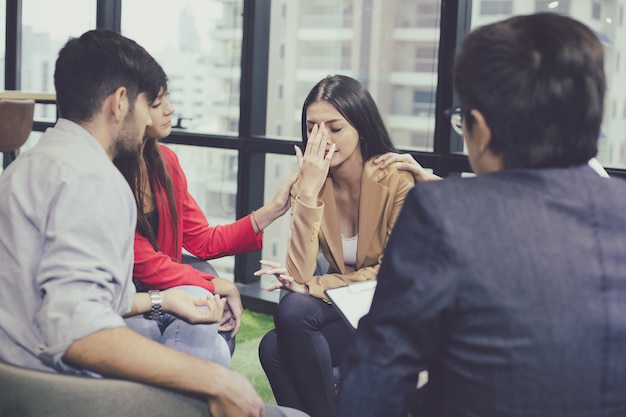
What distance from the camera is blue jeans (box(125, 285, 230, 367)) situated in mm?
1881

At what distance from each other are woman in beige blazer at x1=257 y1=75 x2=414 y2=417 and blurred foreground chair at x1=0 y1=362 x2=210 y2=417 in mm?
1059

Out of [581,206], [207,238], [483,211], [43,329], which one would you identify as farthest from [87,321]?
[207,238]

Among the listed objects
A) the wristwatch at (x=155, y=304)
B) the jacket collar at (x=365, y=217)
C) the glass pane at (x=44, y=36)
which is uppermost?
the glass pane at (x=44, y=36)

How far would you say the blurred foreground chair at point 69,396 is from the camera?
1.13 meters

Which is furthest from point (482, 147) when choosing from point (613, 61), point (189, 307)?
point (613, 61)

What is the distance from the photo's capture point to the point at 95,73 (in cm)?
153

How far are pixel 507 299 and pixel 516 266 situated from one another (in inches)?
1.7

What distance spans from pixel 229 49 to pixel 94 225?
3238 millimetres

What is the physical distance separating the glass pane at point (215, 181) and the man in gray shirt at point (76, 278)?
2976 mm

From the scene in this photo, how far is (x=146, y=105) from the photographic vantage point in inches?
63.1

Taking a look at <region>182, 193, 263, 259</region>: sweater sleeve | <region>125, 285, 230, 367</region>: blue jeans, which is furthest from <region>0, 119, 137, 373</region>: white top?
<region>182, 193, 263, 259</region>: sweater sleeve

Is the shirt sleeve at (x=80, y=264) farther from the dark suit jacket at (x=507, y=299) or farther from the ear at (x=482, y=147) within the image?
the ear at (x=482, y=147)

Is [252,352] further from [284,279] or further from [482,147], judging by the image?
[482,147]

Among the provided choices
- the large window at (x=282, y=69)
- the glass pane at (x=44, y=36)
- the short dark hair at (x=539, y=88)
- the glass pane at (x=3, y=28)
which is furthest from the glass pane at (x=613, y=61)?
the glass pane at (x=3, y=28)
